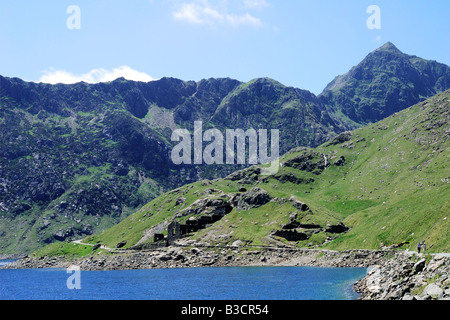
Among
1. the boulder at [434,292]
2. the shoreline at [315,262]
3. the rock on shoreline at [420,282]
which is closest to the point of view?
the boulder at [434,292]

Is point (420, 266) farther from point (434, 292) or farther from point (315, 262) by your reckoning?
point (315, 262)

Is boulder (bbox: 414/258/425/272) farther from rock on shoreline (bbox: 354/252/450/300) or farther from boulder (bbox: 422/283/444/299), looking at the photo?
boulder (bbox: 422/283/444/299)

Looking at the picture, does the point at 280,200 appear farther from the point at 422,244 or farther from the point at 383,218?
the point at 422,244

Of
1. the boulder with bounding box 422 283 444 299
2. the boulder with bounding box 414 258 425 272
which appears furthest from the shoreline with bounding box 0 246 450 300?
the boulder with bounding box 422 283 444 299

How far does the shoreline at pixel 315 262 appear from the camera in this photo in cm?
4334

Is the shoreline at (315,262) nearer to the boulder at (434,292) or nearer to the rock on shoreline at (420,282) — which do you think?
the rock on shoreline at (420,282)

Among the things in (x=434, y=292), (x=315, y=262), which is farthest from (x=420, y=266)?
(x=315, y=262)

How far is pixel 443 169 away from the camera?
19062 cm

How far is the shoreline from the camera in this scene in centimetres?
4334

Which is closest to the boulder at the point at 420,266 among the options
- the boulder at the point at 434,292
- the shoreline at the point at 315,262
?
the shoreline at the point at 315,262
